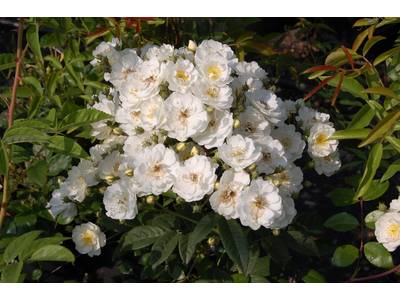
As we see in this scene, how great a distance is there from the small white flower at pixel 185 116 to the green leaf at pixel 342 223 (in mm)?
535

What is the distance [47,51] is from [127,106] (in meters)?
1.63

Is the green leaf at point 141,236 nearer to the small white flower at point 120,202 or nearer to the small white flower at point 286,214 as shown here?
the small white flower at point 120,202

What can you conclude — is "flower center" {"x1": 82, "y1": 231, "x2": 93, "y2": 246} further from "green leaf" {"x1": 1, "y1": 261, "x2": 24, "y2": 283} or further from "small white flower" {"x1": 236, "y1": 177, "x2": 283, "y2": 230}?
"small white flower" {"x1": 236, "y1": 177, "x2": 283, "y2": 230}

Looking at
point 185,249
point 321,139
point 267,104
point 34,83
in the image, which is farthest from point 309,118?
point 34,83

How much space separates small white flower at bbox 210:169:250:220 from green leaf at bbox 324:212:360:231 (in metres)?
0.40

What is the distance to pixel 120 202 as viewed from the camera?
33.2 inches

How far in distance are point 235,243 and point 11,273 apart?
502 mm

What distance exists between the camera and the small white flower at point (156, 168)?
75 cm

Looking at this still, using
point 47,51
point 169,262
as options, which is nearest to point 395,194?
point 169,262

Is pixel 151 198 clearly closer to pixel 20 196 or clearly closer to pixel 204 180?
pixel 204 180

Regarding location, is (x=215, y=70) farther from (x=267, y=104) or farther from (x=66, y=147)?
(x=66, y=147)

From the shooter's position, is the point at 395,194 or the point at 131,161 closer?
the point at 131,161

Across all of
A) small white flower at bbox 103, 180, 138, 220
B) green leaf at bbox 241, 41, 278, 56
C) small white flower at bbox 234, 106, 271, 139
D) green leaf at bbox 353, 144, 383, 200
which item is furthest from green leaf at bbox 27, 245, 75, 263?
green leaf at bbox 241, 41, 278, 56

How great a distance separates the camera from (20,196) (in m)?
1.23
